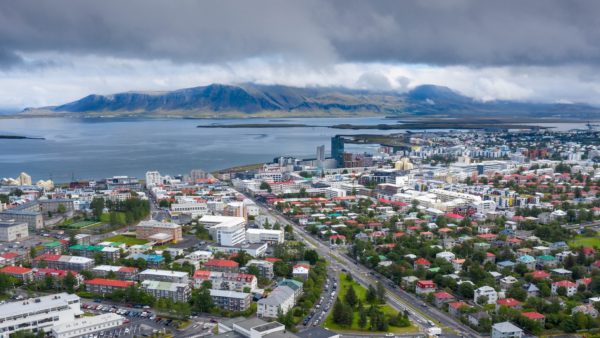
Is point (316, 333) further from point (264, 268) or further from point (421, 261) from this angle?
point (421, 261)

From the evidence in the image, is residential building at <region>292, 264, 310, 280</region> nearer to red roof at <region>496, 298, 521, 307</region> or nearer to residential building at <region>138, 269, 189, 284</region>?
residential building at <region>138, 269, 189, 284</region>

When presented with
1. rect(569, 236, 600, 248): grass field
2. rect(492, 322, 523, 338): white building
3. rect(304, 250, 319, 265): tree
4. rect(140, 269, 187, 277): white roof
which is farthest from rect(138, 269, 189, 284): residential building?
rect(569, 236, 600, 248): grass field

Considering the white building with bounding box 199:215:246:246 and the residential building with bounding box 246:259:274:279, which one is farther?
the white building with bounding box 199:215:246:246

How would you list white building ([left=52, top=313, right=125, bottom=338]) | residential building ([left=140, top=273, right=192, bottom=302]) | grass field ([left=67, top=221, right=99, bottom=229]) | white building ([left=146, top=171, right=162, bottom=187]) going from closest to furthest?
white building ([left=52, top=313, right=125, bottom=338]), residential building ([left=140, top=273, right=192, bottom=302]), grass field ([left=67, top=221, right=99, bottom=229]), white building ([left=146, top=171, right=162, bottom=187])

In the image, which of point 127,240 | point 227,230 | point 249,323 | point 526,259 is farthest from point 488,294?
point 127,240

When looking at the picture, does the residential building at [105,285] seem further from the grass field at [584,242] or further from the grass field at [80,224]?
the grass field at [584,242]

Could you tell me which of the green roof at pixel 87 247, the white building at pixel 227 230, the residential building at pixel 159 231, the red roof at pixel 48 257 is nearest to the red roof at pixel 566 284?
the white building at pixel 227 230
